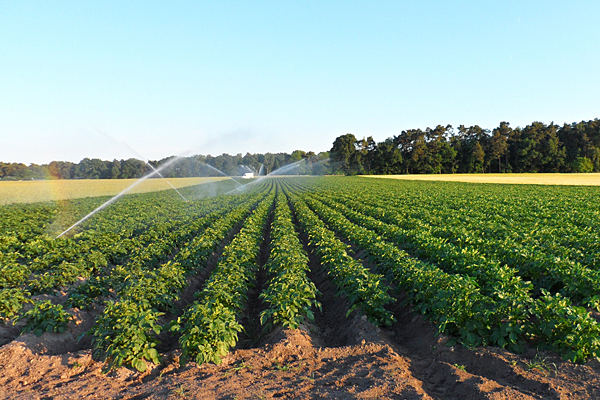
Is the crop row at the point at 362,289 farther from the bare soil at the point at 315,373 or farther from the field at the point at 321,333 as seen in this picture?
the bare soil at the point at 315,373

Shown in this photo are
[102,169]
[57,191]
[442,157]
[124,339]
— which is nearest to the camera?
[124,339]

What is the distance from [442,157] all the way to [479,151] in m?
11.1

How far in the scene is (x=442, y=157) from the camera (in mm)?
104312

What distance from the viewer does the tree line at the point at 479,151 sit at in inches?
3479

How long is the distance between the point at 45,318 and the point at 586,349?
28.8 ft

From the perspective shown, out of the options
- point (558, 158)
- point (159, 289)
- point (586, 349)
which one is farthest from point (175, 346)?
point (558, 158)

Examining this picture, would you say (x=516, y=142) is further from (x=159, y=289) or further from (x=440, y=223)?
(x=159, y=289)

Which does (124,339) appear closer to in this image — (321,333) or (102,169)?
(321,333)

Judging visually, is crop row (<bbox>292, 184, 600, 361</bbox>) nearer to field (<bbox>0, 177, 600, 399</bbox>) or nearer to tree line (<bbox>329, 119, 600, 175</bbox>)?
field (<bbox>0, 177, 600, 399</bbox>)

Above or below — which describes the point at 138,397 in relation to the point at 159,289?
below

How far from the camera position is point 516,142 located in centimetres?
9588

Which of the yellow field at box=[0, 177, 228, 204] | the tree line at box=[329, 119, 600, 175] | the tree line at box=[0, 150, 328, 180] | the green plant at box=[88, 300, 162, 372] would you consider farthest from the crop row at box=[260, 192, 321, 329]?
the tree line at box=[329, 119, 600, 175]

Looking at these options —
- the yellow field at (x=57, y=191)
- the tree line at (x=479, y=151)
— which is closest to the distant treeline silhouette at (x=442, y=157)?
the tree line at (x=479, y=151)

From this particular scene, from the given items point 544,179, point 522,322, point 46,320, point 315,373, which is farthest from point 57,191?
point 544,179
